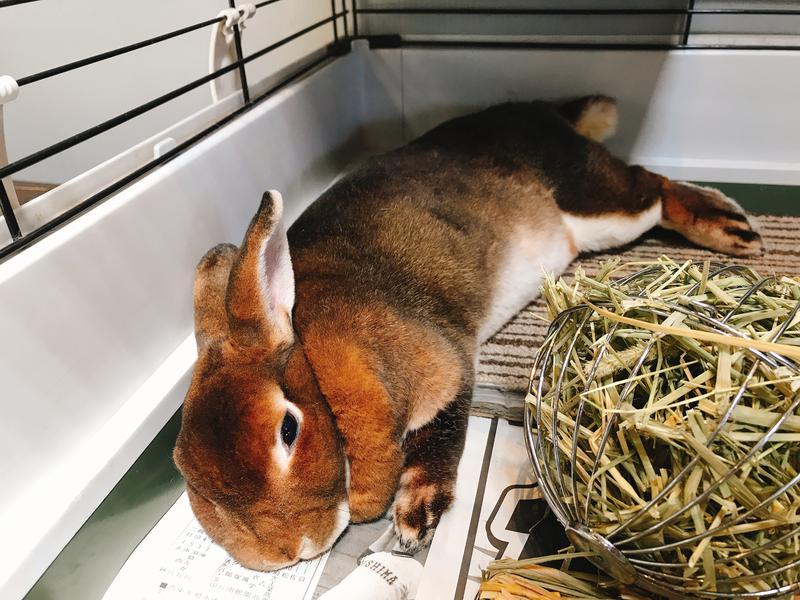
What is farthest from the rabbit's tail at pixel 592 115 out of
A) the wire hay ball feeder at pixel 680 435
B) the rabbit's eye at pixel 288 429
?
the rabbit's eye at pixel 288 429

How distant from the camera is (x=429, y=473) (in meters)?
0.87

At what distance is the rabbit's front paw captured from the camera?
2.68ft

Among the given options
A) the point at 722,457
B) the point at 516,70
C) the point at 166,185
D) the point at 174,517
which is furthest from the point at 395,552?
the point at 516,70

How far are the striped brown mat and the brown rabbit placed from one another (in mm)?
35

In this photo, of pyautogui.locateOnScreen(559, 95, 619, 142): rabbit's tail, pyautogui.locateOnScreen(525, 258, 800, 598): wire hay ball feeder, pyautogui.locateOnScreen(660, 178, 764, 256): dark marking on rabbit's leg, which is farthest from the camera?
pyautogui.locateOnScreen(559, 95, 619, 142): rabbit's tail

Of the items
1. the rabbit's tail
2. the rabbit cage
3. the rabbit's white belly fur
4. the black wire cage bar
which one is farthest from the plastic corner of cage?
the rabbit's tail

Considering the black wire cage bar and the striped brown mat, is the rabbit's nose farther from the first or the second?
the black wire cage bar

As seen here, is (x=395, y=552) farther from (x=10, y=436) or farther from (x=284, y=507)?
(x=10, y=436)

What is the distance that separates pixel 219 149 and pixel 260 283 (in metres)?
0.49

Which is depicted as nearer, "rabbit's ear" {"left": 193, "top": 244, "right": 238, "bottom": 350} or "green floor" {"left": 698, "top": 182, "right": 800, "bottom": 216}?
"rabbit's ear" {"left": 193, "top": 244, "right": 238, "bottom": 350}

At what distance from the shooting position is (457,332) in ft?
3.25

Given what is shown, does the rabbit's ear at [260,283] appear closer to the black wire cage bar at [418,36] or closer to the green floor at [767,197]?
the black wire cage bar at [418,36]

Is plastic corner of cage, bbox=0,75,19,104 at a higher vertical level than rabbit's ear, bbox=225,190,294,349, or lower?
higher

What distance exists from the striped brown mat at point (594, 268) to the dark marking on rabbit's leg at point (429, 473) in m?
0.11
